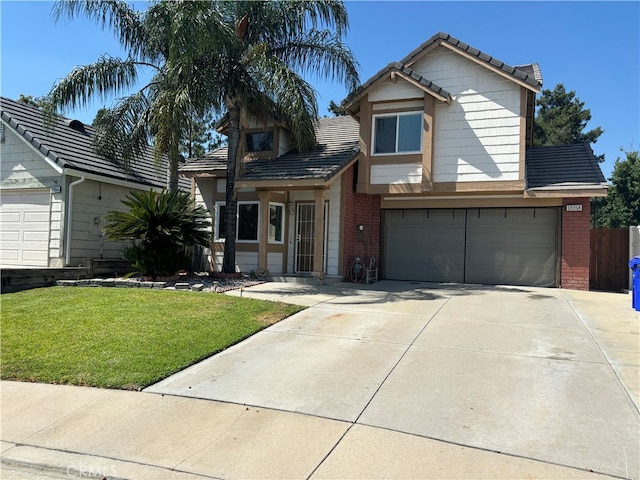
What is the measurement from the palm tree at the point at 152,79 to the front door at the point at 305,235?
420cm

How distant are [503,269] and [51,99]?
14541mm

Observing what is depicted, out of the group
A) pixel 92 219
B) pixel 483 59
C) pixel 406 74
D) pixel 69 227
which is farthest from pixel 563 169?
pixel 69 227

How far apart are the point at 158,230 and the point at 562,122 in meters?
38.5

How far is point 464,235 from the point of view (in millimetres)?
15047

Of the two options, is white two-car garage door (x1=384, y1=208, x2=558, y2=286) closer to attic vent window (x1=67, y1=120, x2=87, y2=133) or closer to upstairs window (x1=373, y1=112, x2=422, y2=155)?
upstairs window (x1=373, y1=112, x2=422, y2=155)

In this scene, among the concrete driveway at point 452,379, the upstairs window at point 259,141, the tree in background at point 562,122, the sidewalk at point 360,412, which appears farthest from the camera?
the tree in background at point 562,122

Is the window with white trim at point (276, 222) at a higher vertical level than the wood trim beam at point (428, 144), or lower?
lower

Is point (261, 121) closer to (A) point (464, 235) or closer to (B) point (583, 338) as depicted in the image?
(A) point (464, 235)

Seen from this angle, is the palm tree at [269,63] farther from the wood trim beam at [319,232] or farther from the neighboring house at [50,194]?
the neighboring house at [50,194]

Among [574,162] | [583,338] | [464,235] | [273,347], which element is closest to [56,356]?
[273,347]

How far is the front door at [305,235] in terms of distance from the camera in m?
14.9

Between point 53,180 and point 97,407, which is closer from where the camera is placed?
point 97,407

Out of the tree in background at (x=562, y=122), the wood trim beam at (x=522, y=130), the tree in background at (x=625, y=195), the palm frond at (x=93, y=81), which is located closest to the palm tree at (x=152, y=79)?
the palm frond at (x=93, y=81)

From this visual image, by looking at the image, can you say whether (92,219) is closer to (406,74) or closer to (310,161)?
(310,161)
